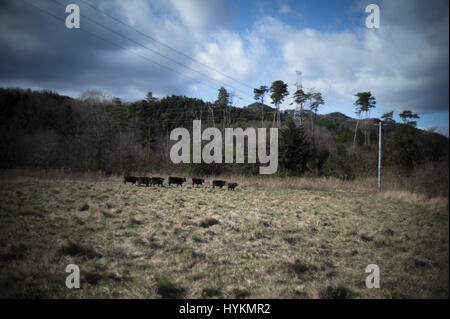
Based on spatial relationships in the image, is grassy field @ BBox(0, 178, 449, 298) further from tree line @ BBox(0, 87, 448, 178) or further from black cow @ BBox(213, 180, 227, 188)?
tree line @ BBox(0, 87, 448, 178)

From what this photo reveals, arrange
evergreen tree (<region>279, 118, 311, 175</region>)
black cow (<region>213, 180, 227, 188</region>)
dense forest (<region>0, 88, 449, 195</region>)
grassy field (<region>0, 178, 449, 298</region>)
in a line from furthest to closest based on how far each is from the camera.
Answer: evergreen tree (<region>279, 118, 311, 175</region>), dense forest (<region>0, 88, 449, 195</region>), black cow (<region>213, 180, 227, 188</region>), grassy field (<region>0, 178, 449, 298</region>)

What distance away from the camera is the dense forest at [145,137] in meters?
21.8

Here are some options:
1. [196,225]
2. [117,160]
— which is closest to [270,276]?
[196,225]

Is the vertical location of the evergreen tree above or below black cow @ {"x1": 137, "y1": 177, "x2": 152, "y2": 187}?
above

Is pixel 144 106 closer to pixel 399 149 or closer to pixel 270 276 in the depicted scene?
pixel 399 149

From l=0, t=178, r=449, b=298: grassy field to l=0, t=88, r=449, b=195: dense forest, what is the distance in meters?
13.2

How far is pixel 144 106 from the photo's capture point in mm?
40562

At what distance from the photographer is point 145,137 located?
37.2 m

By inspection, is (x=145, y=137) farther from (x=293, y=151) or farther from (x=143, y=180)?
(x=293, y=151)

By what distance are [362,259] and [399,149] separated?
18.3 meters

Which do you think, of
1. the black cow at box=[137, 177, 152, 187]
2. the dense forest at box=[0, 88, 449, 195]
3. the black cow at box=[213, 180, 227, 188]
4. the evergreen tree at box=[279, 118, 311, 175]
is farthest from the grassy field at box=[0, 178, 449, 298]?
the evergreen tree at box=[279, 118, 311, 175]

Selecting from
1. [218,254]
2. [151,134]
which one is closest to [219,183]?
[218,254]

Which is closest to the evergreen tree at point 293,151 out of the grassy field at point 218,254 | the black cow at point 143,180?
the black cow at point 143,180

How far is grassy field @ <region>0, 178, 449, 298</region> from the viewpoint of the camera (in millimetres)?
3197
